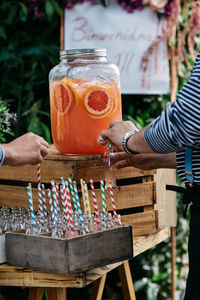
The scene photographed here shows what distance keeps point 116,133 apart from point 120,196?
13.0 inches

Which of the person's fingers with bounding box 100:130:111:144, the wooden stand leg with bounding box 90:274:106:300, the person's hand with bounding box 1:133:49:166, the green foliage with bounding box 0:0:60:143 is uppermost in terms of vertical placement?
the green foliage with bounding box 0:0:60:143

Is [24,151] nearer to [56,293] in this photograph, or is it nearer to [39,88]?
[56,293]

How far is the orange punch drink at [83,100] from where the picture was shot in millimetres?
1900

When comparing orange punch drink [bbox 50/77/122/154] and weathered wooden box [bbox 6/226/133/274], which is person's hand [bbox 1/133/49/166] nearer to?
orange punch drink [bbox 50/77/122/154]

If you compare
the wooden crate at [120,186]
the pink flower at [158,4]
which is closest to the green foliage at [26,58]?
the pink flower at [158,4]

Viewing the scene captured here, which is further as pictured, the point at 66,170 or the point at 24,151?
the point at 66,170

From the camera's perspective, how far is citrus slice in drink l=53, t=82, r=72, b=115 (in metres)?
1.91

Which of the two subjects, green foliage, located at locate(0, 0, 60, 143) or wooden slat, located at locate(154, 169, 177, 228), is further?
green foliage, located at locate(0, 0, 60, 143)

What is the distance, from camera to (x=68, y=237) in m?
1.64

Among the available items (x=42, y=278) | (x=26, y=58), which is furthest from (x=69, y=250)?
(x=26, y=58)

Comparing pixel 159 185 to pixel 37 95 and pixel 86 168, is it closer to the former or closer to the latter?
pixel 86 168

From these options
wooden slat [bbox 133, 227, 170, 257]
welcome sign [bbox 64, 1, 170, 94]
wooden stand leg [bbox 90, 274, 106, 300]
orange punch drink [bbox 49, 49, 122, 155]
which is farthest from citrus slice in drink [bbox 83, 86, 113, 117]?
welcome sign [bbox 64, 1, 170, 94]

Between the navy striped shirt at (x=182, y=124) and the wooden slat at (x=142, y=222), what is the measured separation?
0.56 metres

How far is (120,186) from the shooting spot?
2.05 metres
